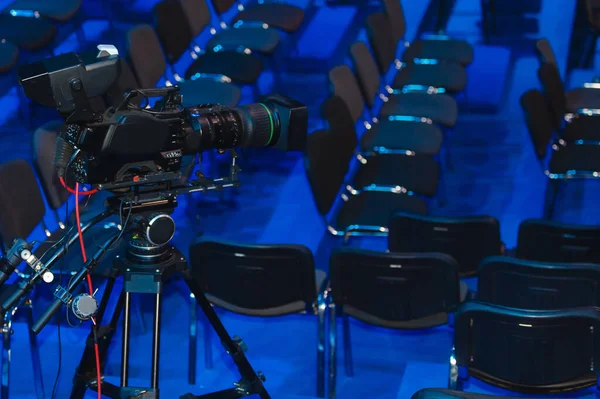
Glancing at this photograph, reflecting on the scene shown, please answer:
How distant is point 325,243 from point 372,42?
1.47m

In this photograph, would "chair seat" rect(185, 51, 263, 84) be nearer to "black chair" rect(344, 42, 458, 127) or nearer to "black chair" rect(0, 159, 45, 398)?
"black chair" rect(344, 42, 458, 127)

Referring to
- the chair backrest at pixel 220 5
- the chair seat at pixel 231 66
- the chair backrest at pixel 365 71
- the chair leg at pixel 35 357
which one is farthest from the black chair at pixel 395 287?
the chair backrest at pixel 220 5

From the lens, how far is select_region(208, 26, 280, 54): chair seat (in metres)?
5.88

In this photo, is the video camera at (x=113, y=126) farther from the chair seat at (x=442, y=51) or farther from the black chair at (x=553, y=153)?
the chair seat at (x=442, y=51)

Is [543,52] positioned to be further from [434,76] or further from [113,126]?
[113,126]

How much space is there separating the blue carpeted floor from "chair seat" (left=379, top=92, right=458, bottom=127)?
443mm

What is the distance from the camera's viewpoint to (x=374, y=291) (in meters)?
3.32

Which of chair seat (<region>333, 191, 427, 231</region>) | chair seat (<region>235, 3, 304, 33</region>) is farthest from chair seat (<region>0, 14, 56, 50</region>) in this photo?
chair seat (<region>333, 191, 427, 231</region>)

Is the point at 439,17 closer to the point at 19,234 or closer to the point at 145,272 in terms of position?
the point at 19,234

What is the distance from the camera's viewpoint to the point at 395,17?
623 cm

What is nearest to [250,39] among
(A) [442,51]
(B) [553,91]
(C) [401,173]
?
(A) [442,51]

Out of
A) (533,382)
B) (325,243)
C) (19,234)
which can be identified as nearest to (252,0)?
(325,243)

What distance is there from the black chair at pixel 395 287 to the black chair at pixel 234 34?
2830mm

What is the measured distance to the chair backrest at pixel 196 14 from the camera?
19.1 feet
